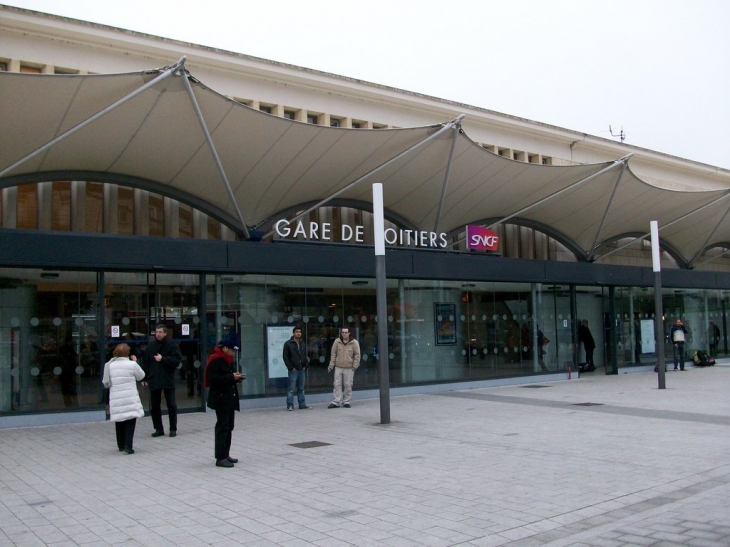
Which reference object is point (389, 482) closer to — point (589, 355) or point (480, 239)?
point (480, 239)

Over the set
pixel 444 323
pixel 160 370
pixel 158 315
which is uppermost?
pixel 158 315

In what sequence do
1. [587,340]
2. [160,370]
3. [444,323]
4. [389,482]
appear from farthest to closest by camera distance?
[587,340], [444,323], [160,370], [389,482]

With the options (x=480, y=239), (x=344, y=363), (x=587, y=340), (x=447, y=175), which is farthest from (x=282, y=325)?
(x=587, y=340)

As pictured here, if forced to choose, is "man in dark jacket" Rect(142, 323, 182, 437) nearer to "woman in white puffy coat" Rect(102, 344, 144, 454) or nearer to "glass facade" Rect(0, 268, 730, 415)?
"woman in white puffy coat" Rect(102, 344, 144, 454)

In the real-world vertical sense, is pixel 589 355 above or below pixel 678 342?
below

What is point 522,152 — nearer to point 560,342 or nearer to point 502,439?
point 560,342

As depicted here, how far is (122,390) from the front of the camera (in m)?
10.1

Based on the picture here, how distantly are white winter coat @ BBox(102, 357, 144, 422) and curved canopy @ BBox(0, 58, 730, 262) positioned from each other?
488 cm

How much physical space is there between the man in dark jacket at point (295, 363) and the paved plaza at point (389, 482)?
126cm

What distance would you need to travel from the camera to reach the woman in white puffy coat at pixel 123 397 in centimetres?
1005

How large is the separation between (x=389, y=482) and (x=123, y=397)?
14.5 feet

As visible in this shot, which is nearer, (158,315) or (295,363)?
(158,315)

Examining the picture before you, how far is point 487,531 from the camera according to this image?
5.91 metres

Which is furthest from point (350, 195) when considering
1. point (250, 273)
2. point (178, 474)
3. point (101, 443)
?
point (178, 474)
